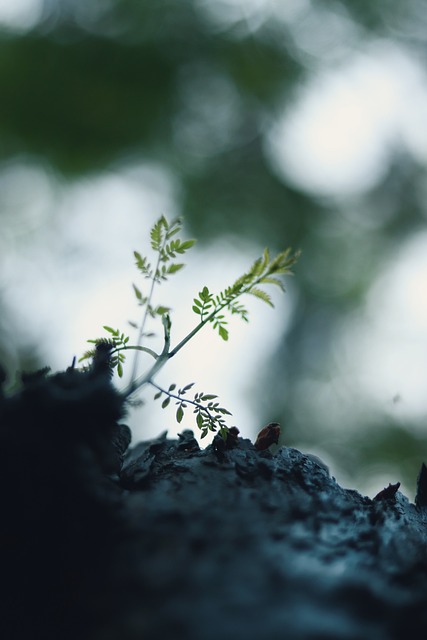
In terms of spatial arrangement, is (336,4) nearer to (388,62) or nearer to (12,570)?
(388,62)

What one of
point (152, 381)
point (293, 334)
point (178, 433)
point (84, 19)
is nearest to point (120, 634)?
point (152, 381)

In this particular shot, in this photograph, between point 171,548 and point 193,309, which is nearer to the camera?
point 171,548

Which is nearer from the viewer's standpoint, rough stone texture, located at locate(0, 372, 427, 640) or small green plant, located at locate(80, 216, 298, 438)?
rough stone texture, located at locate(0, 372, 427, 640)

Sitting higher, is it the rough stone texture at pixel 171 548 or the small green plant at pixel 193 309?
the small green plant at pixel 193 309

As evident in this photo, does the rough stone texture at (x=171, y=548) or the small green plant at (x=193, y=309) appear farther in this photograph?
the small green plant at (x=193, y=309)

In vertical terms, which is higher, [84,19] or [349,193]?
[349,193]

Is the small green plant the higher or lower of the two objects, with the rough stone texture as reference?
higher

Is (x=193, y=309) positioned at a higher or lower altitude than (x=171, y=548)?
higher

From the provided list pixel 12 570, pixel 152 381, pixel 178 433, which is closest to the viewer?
pixel 12 570
